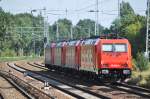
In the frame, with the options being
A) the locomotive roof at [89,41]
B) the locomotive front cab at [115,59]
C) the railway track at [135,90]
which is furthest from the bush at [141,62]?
the locomotive front cab at [115,59]

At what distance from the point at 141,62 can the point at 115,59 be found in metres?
9.45

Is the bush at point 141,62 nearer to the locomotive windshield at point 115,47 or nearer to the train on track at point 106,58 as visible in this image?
the train on track at point 106,58

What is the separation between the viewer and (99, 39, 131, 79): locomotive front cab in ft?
102

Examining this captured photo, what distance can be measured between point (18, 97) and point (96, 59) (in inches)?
297

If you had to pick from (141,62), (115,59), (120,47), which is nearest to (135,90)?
(115,59)

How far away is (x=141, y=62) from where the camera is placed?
40.4 metres

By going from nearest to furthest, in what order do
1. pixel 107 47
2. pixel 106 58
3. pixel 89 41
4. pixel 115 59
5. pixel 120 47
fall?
pixel 106 58 < pixel 115 59 < pixel 107 47 < pixel 120 47 < pixel 89 41

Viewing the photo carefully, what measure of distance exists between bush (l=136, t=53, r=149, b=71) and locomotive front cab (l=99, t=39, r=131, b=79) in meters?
8.38

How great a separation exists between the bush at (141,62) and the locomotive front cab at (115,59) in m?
8.38

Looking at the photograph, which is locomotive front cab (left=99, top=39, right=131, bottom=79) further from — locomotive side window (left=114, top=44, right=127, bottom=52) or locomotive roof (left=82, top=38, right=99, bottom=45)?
locomotive roof (left=82, top=38, right=99, bottom=45)

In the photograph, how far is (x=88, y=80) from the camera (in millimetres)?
35531

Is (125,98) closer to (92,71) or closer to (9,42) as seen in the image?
(92,71)

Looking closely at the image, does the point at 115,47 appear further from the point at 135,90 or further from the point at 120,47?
the point at 135,90

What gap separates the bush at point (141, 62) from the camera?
131 ft
